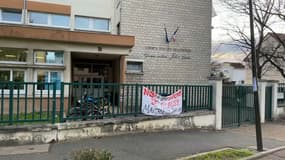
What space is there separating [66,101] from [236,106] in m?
8.56

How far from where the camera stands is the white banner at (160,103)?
470 inches

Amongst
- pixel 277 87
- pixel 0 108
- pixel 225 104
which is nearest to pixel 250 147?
pixel 225 104

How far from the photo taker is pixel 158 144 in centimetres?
988

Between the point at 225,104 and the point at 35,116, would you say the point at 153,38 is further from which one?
the point at 35,116

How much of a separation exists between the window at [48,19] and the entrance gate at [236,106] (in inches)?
455

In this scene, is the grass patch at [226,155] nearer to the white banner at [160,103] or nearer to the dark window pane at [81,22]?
the white banner at [160,103]

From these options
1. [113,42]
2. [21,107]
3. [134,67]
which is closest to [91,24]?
[134,67]

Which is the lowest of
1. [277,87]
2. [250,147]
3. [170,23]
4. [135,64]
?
[250,147]

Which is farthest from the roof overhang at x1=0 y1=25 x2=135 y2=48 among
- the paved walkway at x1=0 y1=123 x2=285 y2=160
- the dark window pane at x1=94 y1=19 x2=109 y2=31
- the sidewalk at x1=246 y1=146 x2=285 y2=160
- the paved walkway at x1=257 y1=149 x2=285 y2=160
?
the paved walkway at x1=257 y1=149 x2=285 y2=160

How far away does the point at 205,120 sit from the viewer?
1352cm

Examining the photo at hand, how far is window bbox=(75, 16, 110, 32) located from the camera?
21.7 m

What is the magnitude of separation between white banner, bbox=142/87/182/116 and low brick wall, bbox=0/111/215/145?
0.81ft

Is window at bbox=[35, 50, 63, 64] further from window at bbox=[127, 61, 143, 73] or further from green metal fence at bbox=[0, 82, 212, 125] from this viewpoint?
green metal fence at bbox=[0, 82, 212, 125]

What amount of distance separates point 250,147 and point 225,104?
4.67 m
